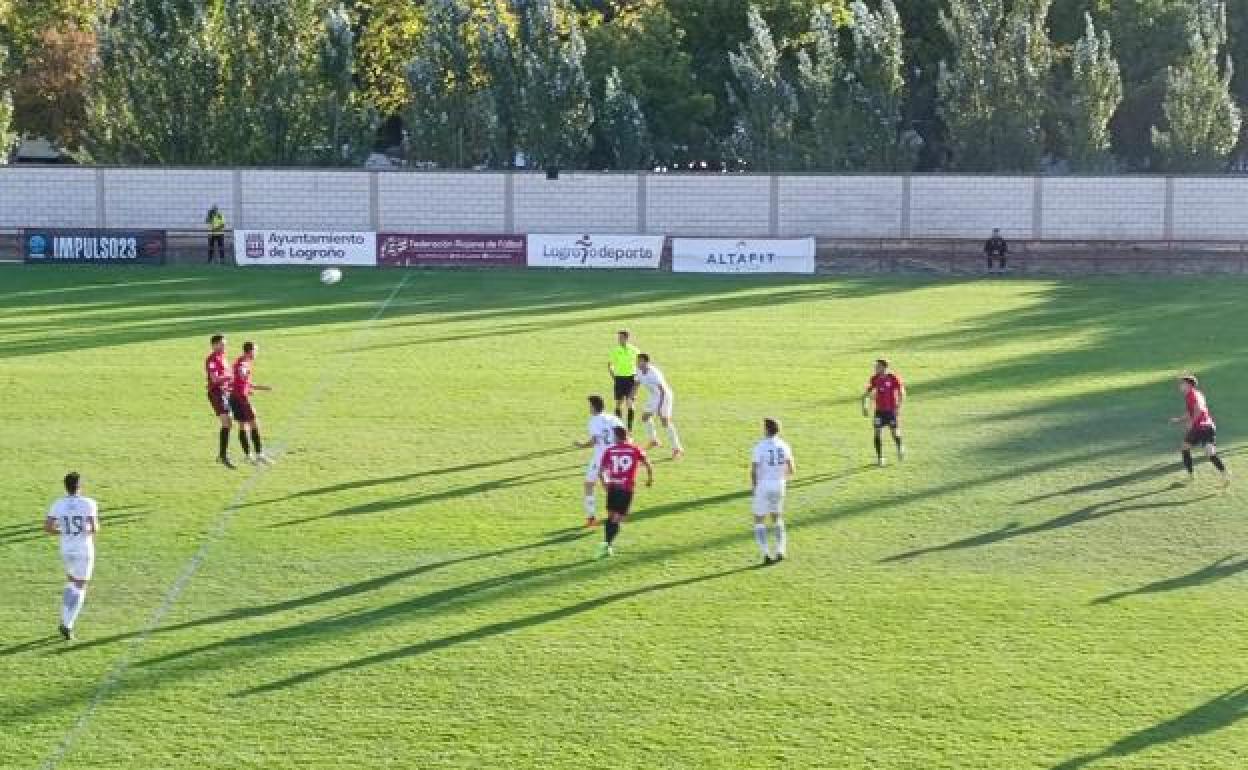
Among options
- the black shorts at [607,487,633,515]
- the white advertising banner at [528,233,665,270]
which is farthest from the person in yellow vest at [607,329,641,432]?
the white advertising banner at [528,233,665,270]

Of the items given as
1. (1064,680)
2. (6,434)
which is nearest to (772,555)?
(1064,680)

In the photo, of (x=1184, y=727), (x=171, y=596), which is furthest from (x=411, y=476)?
(x=1184, y=727)

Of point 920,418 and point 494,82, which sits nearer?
point 920,418

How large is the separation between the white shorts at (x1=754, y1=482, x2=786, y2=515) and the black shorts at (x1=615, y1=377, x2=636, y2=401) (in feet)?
25.3

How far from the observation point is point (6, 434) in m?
27.1

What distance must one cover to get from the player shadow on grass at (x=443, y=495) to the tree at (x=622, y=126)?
1491 inches

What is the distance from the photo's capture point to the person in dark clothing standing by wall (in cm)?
5097

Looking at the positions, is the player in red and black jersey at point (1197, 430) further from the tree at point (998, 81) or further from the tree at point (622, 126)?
the tree at point (622, 126)

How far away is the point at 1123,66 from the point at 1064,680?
189 ft

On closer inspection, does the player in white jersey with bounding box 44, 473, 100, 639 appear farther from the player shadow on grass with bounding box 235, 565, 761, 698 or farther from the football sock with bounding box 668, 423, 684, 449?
the football sock with bounding box 668, 423, 684, 449

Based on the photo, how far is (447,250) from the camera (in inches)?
2003

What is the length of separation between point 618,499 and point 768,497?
5.84 ft

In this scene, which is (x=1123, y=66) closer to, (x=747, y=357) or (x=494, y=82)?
(x=494, y=82)

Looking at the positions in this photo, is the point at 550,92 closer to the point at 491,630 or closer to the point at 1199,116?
the point at 1199,116
